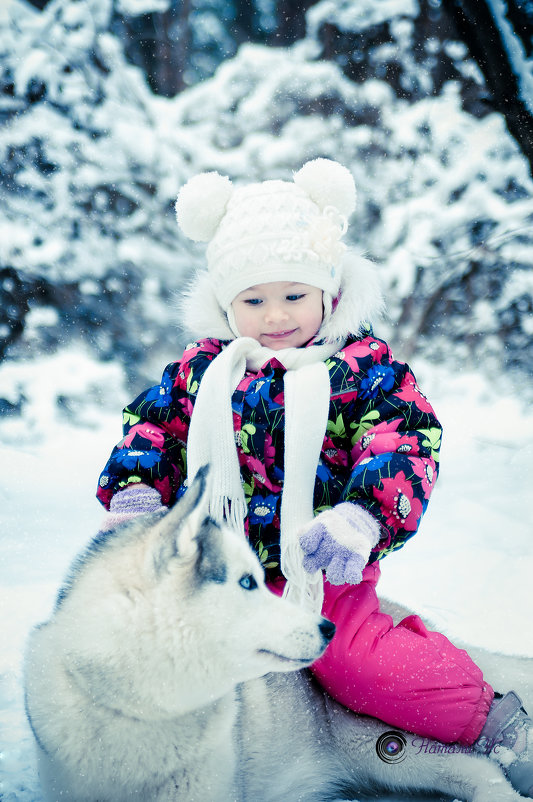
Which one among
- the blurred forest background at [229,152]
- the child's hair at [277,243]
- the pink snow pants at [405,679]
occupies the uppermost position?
the blurred forest background at [229,152]

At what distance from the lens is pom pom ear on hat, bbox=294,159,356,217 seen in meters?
1.48

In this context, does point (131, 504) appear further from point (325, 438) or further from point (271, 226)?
point (271, 226)

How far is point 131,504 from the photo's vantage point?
123 centimetres

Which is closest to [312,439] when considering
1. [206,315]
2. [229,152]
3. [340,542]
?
[340,542]

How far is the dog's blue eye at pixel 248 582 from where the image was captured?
0.95m

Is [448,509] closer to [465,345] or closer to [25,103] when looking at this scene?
[465,345]

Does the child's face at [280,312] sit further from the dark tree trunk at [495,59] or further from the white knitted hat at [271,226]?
the dark tree trunk at [495,59]

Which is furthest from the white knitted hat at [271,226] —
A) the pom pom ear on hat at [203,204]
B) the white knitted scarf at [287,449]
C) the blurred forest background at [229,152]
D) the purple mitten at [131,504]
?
the blurred forest background at [229,152]

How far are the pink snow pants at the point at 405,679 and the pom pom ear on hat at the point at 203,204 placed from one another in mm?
964

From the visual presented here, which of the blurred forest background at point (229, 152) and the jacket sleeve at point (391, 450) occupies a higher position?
the blurred forest background at point (229, 152)

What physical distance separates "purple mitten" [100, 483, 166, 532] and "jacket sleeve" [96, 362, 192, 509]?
5 centimetres

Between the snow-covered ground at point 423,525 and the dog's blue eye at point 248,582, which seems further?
the snow-covered ground at point 423,525

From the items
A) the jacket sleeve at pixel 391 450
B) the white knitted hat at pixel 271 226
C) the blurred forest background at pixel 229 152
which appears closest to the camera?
the jacket sleeve at pixel 391 450

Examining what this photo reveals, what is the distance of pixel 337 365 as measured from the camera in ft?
4.38
